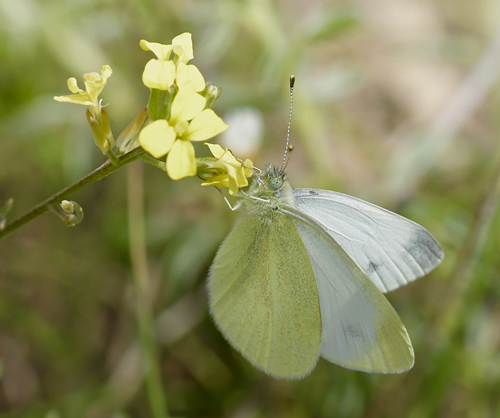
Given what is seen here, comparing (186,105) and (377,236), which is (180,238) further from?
(186,105)

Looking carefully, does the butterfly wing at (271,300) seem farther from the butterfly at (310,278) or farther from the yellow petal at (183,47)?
the yellow petal at (183,47)

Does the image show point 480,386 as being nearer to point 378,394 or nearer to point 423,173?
point 378,394

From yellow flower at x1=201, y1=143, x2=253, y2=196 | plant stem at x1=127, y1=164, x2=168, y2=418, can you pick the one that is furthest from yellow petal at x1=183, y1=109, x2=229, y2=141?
plant stem at x1=127, y1=164, x2=168, y2=418

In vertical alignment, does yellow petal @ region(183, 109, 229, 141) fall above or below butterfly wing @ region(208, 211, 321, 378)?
above

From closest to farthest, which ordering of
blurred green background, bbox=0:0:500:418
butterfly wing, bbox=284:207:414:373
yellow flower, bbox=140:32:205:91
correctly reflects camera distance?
yellow flower, bbox=140:32:205:91 → butterfly wing, bbox=284:207:414:373 → blurred green background, bbox=0:0:500:418

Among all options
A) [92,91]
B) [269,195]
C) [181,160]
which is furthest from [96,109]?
[269,195]

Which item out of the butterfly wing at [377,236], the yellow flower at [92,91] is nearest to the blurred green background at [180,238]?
the butterfly wing at [377,236]

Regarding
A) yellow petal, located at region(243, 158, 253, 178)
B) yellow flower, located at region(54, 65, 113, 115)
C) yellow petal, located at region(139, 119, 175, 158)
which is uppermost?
yellow flower, located at region(54, 65, 113, 115)

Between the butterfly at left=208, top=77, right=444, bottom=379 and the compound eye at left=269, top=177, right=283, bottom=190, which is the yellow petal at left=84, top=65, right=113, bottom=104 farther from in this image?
the compound eye at left=269, top=177, right=283, bottom=190
